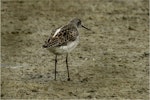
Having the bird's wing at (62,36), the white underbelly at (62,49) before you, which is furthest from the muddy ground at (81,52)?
the bird's wing at (62,36)

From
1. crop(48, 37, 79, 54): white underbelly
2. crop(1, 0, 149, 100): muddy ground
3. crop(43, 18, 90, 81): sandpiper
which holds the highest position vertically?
crop(43, 18, 90, 81): sandpiper

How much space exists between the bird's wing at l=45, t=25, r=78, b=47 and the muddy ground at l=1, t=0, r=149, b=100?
27.4 inches

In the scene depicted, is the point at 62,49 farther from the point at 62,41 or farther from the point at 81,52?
the point at 81,52

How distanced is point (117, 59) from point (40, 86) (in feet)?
8.51

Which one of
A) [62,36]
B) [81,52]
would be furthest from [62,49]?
[81,52]

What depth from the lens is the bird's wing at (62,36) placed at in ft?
39.2

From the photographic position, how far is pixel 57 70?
12922 mm

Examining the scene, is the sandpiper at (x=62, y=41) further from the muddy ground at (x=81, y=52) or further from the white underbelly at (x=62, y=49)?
the muddy ground at (x=81, y=52)

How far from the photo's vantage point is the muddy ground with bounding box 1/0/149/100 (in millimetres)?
11617

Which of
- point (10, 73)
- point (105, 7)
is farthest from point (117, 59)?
point (105, 7)

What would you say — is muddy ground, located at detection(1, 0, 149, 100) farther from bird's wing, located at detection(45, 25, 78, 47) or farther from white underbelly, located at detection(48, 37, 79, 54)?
bird's wing, located at detection(45, 25, 78, 47)

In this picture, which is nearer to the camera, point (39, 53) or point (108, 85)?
point (108, 85)

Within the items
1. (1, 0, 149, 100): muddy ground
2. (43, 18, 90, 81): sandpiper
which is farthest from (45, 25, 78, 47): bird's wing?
(1, 0, 149, 100): muddy ground

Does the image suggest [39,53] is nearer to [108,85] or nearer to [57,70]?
[57,70]
